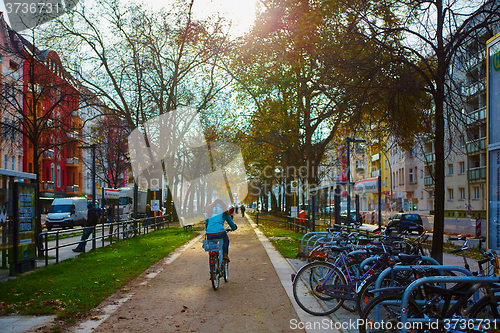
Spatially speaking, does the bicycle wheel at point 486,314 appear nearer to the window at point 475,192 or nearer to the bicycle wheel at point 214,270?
the bicycle wheel at point 214,270

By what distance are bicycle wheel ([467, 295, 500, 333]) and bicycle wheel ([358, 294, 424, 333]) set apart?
48 cm

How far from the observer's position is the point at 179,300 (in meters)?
8.62

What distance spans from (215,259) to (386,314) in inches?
206

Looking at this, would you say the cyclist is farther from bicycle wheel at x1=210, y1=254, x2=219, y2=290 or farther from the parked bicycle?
the parked bicycle

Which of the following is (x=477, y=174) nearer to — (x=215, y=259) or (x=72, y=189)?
(x=215, y=259)

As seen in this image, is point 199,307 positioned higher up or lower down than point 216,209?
lower down

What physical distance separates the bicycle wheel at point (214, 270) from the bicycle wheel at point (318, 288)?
232cm

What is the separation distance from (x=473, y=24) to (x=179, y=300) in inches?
340

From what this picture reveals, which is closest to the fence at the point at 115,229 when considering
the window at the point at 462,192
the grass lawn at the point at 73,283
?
the grass lawn at the point at 73,283

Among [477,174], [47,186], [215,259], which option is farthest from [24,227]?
[47,186]

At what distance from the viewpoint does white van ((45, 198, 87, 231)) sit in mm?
38156

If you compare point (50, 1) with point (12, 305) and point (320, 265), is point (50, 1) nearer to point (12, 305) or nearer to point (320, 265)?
point (12, 305)

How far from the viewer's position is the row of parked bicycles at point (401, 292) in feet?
15.5

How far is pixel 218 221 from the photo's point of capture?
10383 millimetres
